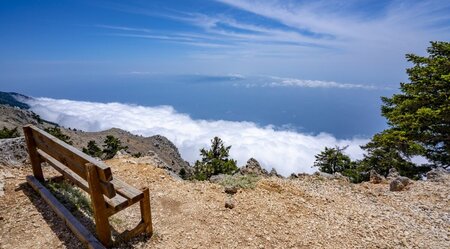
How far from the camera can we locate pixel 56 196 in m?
6.05

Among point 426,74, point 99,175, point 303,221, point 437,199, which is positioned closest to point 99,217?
point 99,175

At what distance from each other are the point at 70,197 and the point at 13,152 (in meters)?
3.53

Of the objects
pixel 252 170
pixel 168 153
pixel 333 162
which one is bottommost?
pixel 168 153

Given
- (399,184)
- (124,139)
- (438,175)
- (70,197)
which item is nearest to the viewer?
(70,197)

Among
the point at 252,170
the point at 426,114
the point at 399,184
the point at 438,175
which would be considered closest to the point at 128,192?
the point at 252,170

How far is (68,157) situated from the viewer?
480cm

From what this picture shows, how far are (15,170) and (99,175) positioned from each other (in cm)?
543

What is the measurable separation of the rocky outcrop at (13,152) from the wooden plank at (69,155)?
2613 millimetres

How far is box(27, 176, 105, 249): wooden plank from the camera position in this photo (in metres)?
4.50

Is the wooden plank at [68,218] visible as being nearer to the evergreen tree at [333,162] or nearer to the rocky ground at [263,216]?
the rocky ground at [263,216]

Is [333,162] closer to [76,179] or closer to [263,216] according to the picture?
[263,216]

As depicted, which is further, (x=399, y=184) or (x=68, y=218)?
(x=399, y=184)

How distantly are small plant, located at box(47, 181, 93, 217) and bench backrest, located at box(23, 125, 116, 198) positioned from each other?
2.63 ft

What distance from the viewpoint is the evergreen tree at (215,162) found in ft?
74.1
